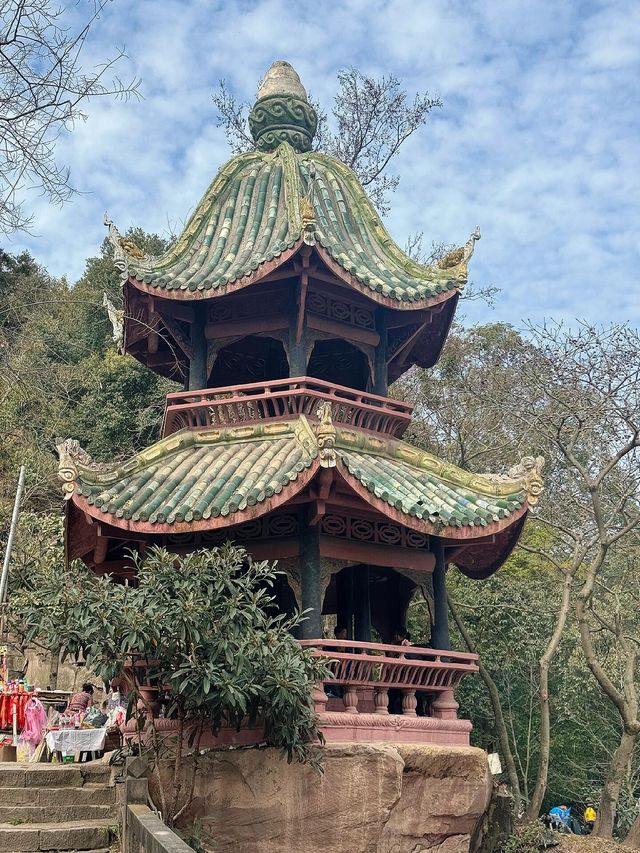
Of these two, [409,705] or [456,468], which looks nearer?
[409,705]

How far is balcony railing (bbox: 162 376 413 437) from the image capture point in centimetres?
1079

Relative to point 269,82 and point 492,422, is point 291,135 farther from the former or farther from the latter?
point 492,422

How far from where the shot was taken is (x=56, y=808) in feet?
31.8

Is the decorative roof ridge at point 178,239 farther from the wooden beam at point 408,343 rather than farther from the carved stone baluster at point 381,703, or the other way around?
the carved stone baluster at point 381,703

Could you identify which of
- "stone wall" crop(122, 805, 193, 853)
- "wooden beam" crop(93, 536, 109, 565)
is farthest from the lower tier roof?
"stone wall" crop(122, 805, 193, 853)

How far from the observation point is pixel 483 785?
9398mm

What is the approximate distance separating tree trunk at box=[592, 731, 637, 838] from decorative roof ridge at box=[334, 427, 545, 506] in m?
5.81

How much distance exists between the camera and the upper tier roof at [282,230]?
11008mm

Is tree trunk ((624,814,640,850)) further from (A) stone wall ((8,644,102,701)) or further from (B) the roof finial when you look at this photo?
(A) stone wall ((8,644,102,701))

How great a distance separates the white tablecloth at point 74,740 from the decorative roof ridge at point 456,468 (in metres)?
5.08

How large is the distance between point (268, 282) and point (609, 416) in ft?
24.6

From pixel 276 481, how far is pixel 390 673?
2.41m

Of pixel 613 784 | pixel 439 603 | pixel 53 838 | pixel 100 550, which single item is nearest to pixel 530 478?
pixel 439 603

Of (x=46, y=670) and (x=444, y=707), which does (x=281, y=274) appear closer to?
(x=444, y=707)
